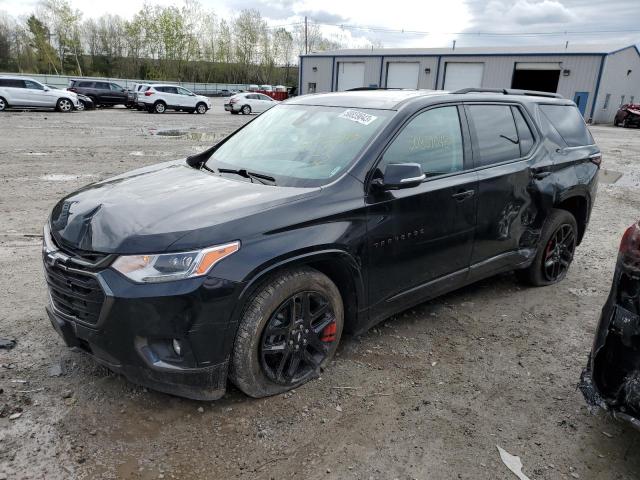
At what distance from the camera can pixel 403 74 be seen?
4228 cm

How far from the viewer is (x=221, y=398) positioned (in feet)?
10.1

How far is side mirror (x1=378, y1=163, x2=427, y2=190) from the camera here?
10.2 ft

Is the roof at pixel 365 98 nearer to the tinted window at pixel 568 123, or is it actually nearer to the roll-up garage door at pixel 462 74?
the tinted window at pixel 568 123

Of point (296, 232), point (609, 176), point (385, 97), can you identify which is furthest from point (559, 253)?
point (609, 176)

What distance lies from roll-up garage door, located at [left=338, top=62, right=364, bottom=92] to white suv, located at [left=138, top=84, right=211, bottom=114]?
17908 mm

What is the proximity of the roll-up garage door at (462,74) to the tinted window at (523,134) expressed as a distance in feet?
121

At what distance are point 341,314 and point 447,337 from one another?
1110 mm

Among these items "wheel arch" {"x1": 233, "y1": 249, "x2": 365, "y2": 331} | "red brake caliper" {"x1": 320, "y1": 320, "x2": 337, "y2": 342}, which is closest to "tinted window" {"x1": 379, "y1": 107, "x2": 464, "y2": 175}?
"wheel arch" {"x1": 233, "y1": 249, "x2": 365, "y2": 331}

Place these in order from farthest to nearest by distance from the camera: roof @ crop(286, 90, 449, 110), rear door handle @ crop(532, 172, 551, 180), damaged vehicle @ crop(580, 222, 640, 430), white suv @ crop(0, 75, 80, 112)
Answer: white suv @ crop(0, 75, 80, 112), rear door handle @ crop(532, 172, 551, 180), roof @ crop(286, 90, 449, 110), damaged vehicle @ crop(580, 222, 640, 430)

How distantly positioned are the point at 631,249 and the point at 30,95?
27449 millimetres

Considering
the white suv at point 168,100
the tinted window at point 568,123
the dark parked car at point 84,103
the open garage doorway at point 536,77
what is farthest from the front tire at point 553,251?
the open garage doorway at point 536,77

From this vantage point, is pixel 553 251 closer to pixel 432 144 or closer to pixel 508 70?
pixel 432 144

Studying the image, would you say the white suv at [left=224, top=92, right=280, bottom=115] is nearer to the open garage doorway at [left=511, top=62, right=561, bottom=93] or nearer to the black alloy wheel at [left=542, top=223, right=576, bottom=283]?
the open garage doorway at [left=511, top=62, right=561, bottom=93]

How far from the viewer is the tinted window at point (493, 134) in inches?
158
